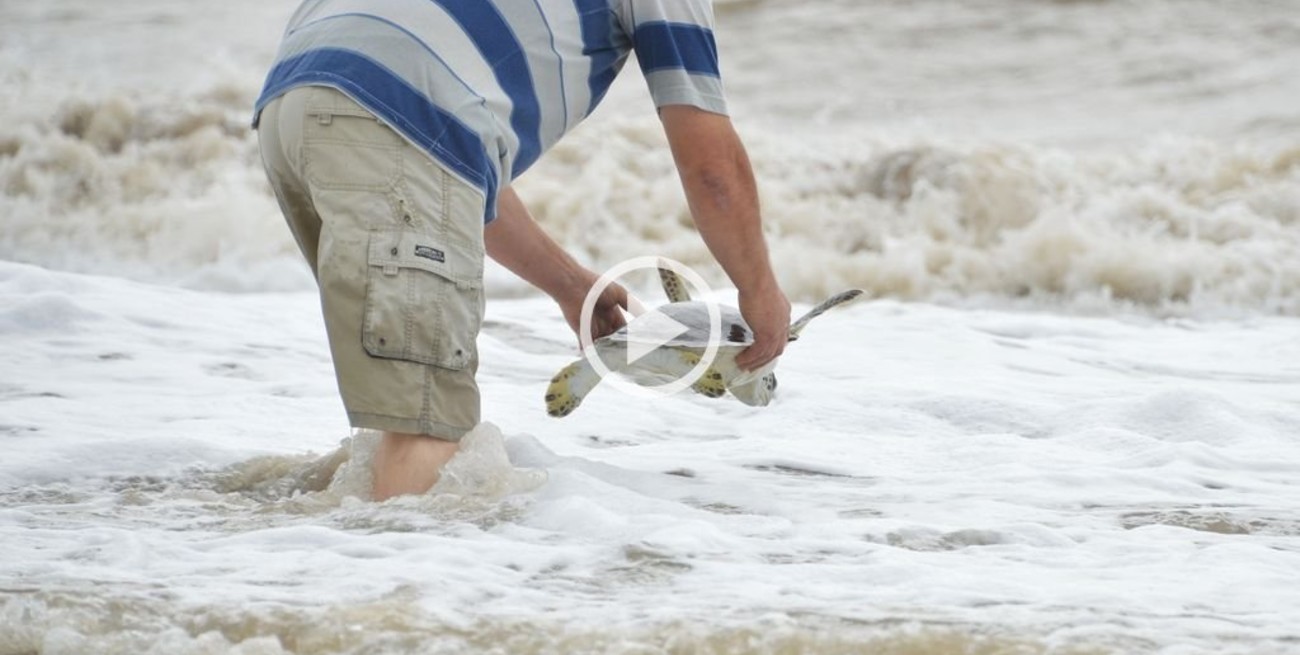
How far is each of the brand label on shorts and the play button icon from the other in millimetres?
610

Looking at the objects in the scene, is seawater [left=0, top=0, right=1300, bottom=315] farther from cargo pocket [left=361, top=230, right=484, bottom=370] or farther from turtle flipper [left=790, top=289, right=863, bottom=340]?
cargo pocket [left=361, top=230, right=484, bottom=370]

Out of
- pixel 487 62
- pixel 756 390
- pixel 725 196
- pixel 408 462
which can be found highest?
pixel 487 62

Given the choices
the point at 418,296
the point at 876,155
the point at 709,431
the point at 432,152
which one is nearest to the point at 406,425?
the point at 418,296

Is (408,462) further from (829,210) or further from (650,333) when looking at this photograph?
(829,210)

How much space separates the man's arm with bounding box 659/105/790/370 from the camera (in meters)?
3.15

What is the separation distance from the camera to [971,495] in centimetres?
359

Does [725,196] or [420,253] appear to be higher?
[725,196]

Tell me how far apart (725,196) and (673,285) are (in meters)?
0.83

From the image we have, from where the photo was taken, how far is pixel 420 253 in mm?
3037

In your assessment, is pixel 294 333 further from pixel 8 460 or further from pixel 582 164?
pixel 582 164

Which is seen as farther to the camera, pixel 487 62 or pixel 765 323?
pixel 765 323

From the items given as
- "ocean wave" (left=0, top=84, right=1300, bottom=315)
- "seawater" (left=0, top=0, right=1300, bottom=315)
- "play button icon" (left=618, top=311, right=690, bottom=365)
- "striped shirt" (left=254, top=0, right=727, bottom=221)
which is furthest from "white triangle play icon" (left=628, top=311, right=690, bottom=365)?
"ocean wave" (left=0, top=84, right=1300, bottom=315)

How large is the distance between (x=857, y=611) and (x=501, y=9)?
136 cm

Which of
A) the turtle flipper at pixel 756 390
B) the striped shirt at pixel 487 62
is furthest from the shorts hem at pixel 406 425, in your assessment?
the turtle flipper at pixel 756 390
